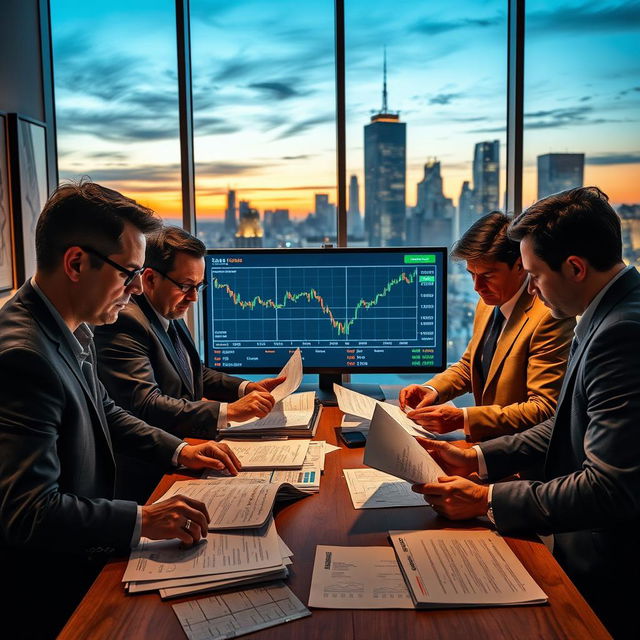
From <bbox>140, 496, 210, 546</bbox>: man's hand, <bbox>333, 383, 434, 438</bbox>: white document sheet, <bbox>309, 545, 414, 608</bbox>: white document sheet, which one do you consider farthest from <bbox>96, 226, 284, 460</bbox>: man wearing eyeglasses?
<bbox>309, 545, 414, 608</bbox>: white document sheet

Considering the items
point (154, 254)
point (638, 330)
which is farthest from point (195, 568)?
point (154, 254)

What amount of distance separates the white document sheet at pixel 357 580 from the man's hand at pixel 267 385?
3.61ft

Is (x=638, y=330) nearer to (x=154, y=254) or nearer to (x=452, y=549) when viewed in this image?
(x=452, y=549)

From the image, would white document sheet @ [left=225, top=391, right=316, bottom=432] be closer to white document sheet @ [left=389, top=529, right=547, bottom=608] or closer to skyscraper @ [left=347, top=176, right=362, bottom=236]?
white document sheet @ [left=389, top=529, right=547, bottom=608]

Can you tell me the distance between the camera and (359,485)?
1729 mm

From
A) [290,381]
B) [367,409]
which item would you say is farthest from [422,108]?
[367,409]

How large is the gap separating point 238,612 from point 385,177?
8.28 ft

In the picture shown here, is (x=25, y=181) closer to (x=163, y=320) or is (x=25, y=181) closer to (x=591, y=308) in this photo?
(x=163, y=320)

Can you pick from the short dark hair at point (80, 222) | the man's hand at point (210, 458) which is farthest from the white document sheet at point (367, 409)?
the short dark hair at point (80, 222)

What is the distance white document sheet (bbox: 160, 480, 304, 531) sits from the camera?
144 centimetres

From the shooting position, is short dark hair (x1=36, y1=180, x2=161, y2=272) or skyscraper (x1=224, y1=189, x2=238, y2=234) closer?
short dark hair (x1=36, y1=180, x2=161, y2=272)

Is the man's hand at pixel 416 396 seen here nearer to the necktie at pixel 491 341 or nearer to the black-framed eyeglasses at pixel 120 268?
the necktie at pixel 491 341

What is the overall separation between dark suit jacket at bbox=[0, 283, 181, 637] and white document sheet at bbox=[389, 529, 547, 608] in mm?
562

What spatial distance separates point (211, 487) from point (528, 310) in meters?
1.22
